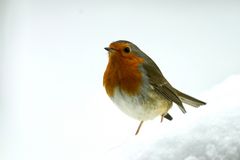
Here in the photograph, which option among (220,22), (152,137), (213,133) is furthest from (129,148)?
(220,22)

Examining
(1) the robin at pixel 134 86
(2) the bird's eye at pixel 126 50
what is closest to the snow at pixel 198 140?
(1) the robin at pixel 134 86

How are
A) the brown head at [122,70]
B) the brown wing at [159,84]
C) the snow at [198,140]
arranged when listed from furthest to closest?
the brown wing at [159,84]
the brown head at [122,70]
the snow at [198,140]

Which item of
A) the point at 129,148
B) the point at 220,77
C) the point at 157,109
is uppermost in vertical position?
the point at 129,148

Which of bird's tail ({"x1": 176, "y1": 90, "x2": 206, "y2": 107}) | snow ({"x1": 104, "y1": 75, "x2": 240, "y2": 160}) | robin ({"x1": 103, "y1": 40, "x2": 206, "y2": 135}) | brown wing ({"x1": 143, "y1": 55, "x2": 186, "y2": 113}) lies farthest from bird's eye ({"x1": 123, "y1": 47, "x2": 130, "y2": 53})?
snow ({"x1": 104, "y1": 75, "x2": 240, "y2": 160})

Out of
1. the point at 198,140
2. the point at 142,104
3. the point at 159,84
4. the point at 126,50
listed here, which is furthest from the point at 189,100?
the point at 198,140

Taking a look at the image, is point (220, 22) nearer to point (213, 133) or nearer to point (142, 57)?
point (142, 57)

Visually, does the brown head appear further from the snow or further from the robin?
the snow

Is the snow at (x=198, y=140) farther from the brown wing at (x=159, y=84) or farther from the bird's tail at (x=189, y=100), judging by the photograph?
the brown wing at (x=159, y=84)
